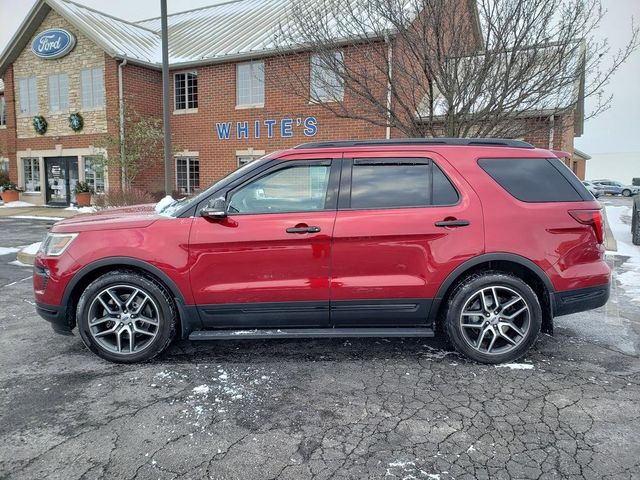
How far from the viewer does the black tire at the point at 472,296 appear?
12.7 feet

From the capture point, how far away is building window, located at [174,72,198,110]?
17547 millimetres

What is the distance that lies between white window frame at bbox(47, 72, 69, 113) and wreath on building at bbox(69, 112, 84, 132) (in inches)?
28.3

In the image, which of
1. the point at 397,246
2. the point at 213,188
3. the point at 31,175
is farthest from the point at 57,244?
the point at 31,175

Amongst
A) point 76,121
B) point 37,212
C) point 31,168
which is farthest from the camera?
point 31,168

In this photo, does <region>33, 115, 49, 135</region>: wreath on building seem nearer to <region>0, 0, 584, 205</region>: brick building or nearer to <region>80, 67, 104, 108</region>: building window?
<region>0, 0, 584, 205</region>: brick building

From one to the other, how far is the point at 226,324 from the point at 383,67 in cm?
646

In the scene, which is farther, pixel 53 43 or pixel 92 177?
pixel 92 177

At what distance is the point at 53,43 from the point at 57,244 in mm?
18821

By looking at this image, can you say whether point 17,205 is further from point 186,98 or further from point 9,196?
point 186,98

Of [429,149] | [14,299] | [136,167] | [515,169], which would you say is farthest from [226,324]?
[136,167]

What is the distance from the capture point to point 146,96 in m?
18.4

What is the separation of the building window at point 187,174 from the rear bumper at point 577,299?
15.7 metres

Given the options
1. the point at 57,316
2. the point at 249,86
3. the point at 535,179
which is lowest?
the point at 57,316

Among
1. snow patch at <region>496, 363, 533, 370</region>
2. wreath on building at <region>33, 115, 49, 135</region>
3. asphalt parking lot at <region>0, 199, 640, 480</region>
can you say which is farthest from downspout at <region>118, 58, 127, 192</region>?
snow patch at <region>496, 363, 533, 370</region>
